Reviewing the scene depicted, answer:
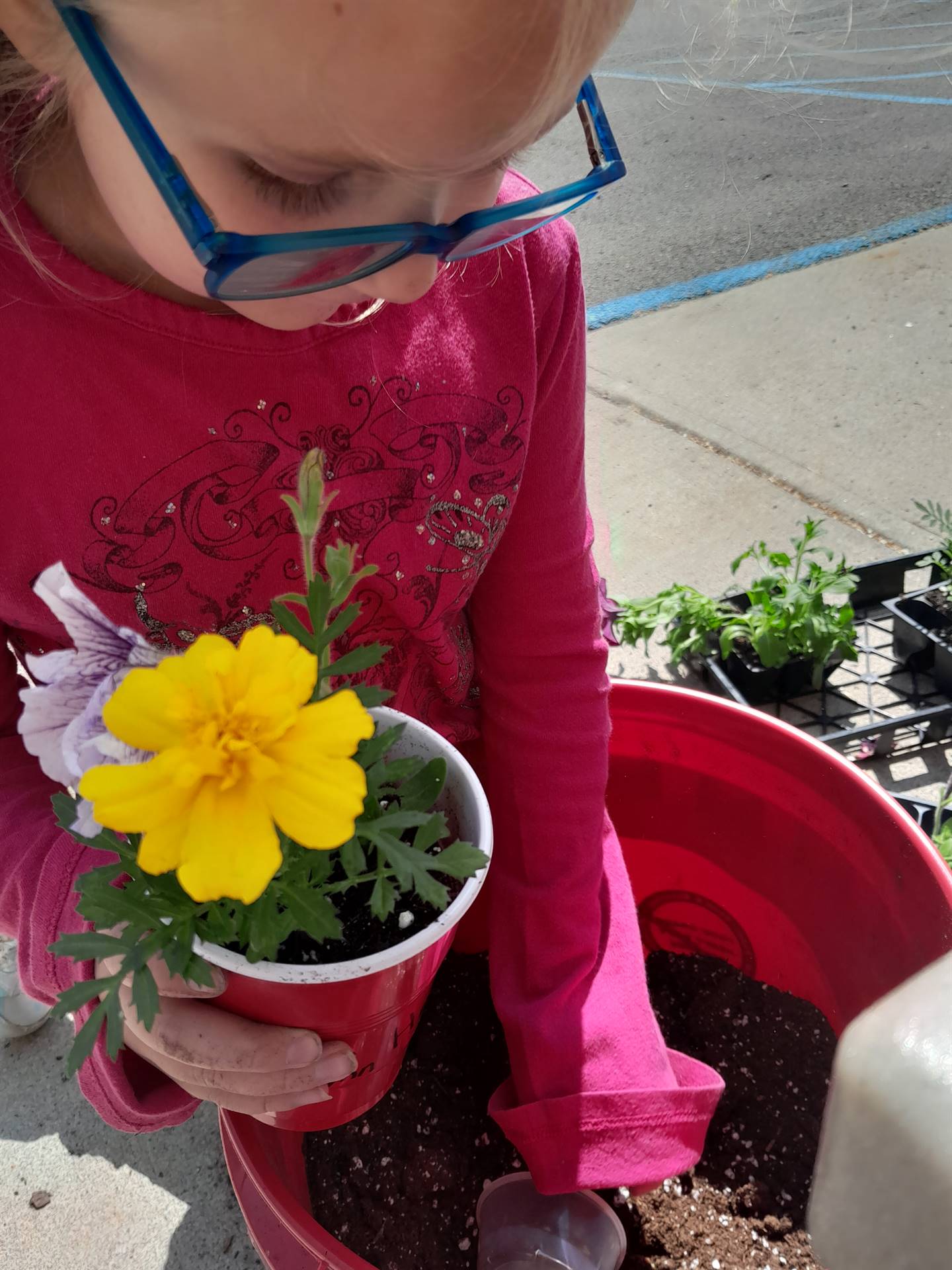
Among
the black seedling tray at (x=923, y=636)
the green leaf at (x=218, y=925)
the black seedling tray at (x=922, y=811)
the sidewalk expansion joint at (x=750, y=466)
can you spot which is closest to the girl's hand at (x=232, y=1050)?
the green leaf at (x=218, y=925)

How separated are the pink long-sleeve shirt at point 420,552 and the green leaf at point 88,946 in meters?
0.24

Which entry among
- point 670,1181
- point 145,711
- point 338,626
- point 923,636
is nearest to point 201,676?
point 145,711

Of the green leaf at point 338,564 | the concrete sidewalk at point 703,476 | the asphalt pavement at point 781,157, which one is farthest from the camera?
the asphalt pavement at point 781,157

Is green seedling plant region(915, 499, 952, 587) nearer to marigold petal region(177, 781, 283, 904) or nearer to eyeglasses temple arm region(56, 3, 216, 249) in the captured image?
eyeglasses temple arm region(56, 3, 216, 249)

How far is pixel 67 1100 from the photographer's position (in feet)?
4.64

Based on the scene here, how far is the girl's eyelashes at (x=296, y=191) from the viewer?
55 cm

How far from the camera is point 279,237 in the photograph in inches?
21.2

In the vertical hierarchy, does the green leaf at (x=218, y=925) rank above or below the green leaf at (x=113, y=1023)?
below

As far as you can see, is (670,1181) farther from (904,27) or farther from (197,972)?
(904,27)

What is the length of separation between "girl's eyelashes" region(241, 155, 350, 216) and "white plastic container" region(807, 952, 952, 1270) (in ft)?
1.54

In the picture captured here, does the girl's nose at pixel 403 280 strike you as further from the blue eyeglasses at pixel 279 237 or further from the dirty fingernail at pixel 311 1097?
the dirty fingernail at pixel 311 1097

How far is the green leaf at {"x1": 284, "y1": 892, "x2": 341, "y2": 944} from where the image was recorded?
54 cm

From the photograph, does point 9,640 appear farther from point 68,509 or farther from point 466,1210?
point 466,1210

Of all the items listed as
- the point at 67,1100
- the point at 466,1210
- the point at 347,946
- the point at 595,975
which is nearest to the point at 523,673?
the point at 595,975
